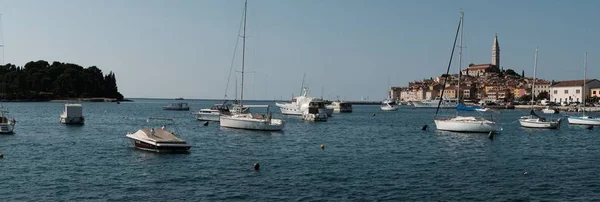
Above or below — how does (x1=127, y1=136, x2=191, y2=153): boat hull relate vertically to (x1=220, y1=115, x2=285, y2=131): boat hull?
below

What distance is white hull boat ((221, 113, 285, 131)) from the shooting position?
55.3 meters

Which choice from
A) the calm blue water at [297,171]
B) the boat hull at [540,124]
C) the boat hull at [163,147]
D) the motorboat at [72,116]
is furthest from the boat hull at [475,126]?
the motorboat at [72,116]

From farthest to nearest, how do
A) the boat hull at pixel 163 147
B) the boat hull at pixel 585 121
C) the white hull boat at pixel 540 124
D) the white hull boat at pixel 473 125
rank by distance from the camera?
the boat hull at pixel 585 121
the white hull boat at pixel 540 124
the white hull boat at pixel 473 125
the boat hull at pixel 163 147

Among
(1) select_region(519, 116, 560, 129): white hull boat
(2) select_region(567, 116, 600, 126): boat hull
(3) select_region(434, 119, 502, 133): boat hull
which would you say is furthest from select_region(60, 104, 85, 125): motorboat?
(2) select_region(567, 116, 600, 126): boat hull

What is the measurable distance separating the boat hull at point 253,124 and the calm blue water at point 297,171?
32.3 feet

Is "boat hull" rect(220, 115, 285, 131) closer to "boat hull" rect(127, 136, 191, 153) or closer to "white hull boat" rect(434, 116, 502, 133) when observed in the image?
"white hull boat" rect(434, 116, 502, 133)

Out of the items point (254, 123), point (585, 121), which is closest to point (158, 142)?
point (254, 123)

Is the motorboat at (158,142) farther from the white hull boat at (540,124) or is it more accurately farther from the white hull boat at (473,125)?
the white hull boat at (540,124)

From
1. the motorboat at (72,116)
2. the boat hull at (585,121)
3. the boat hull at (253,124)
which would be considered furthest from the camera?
the boat hull at (585,121)

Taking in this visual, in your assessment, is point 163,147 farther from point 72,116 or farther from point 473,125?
point 72,116

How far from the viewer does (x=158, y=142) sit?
34.3m

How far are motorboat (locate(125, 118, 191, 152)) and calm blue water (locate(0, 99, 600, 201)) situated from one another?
0.80 metres

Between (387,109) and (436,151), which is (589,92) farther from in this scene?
(436,151)

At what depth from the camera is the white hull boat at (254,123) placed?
55312mm
